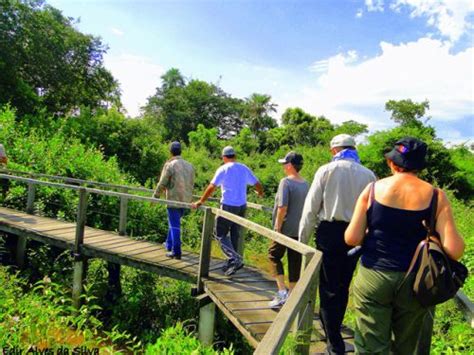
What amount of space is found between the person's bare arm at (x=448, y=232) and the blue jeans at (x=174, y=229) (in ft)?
13.3

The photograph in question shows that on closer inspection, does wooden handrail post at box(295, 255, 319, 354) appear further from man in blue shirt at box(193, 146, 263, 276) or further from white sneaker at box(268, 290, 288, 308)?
man in blue shirt at box(193, 146, 263, 276)

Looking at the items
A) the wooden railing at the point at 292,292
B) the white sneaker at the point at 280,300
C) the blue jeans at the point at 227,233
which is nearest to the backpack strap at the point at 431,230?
the wooden railing at the point at 292,292

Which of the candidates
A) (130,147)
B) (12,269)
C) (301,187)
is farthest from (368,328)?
(130,147)

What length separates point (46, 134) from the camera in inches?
591

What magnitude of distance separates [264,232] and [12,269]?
6.54 m

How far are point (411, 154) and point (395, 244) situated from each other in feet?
1.90

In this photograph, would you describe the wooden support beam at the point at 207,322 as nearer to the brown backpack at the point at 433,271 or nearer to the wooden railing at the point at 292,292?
the wooden railing at the point at 292,292

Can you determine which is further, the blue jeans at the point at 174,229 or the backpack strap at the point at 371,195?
the blue jeans at the point at 174,229

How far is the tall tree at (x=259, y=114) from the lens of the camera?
53500mm

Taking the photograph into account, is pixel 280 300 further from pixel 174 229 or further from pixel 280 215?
pixel 174 229

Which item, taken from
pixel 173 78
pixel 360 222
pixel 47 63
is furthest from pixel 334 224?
pixel 173 78

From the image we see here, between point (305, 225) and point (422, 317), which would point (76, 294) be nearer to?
point (305, 225)

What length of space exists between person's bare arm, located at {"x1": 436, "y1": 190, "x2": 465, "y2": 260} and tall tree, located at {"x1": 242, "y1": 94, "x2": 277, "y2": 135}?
51262 millimetres

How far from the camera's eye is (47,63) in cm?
2042
